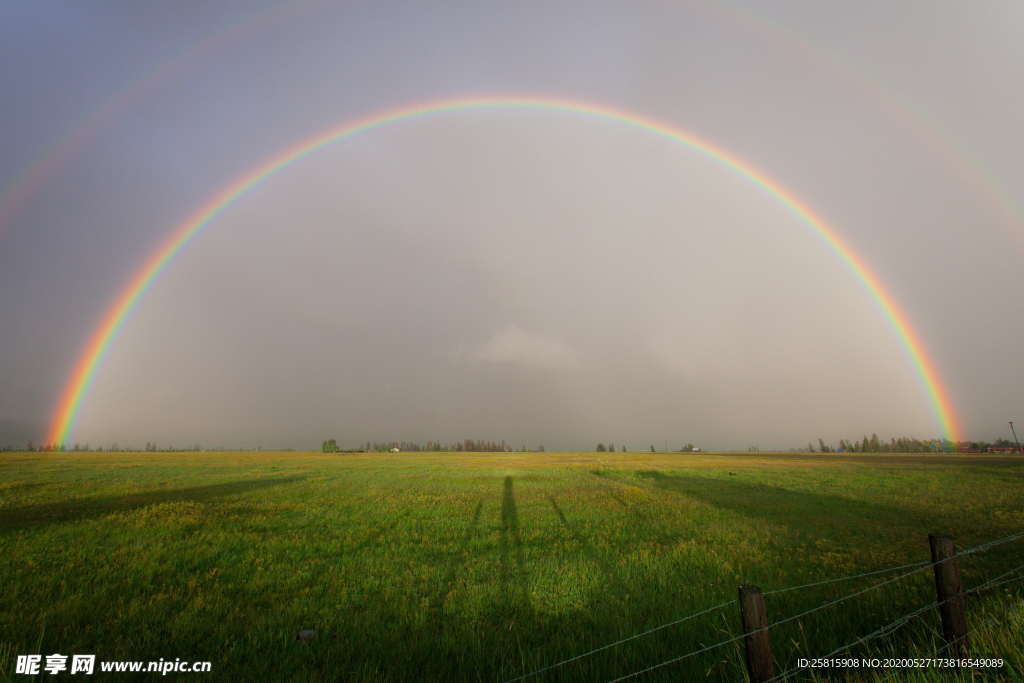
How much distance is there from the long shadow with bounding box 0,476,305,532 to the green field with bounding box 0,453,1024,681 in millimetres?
233

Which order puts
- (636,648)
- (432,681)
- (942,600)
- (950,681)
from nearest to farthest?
(950,681) → (942,600) → (432,681) → (636,648)

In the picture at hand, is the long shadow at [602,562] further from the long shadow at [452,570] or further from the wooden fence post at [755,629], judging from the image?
the wooden fence post at [755,629]

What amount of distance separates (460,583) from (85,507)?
857 inches

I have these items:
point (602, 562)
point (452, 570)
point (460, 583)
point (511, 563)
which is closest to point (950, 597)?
point (602, 562)

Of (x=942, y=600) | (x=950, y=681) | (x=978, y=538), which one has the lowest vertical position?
(x=978, y=538)

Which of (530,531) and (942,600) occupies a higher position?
(942,600)

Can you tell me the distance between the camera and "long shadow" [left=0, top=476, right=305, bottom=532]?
56.5ft

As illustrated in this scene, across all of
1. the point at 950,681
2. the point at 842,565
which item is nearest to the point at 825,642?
the point at 950,681

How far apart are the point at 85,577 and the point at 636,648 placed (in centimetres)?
1280

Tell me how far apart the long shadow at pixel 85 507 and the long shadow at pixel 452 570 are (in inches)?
620

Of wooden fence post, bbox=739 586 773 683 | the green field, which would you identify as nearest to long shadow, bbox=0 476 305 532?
the green field

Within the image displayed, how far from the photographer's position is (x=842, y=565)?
11992 millimetres

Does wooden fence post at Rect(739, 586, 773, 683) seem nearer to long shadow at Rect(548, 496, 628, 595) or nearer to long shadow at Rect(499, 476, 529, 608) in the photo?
long shadow at Rect(499, 476, 529, 608)

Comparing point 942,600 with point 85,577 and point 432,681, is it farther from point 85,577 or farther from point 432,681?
point 85,577
